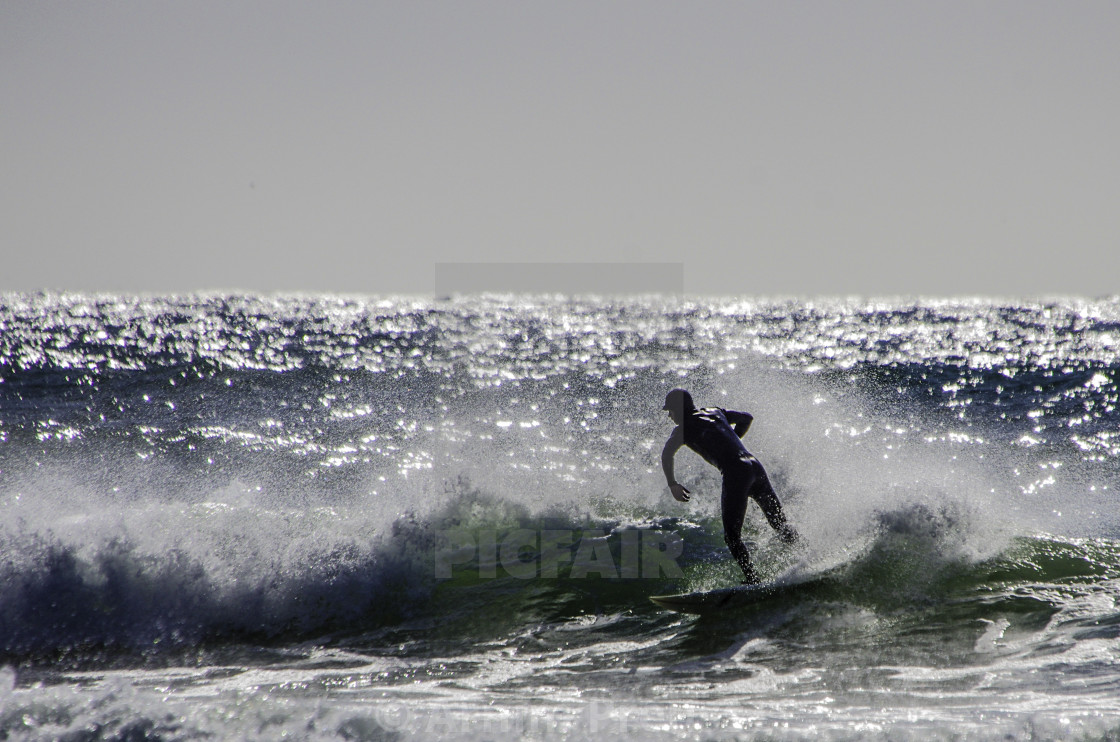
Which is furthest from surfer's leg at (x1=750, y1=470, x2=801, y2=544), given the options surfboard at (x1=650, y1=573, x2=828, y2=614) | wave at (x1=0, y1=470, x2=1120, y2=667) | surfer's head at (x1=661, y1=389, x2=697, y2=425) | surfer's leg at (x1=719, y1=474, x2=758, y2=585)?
surfer's head at (x1=661, y1=389, x2=697, y2=425)

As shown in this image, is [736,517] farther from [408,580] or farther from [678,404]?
[408,580]

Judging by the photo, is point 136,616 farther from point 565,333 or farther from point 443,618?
point 565,333

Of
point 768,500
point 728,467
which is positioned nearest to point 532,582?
point 728,467

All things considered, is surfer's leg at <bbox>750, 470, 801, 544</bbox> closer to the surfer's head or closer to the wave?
the wave

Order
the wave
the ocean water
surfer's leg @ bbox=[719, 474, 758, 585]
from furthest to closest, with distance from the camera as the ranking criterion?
surfer's leg @ bbox=[719, 474, 758, 585]
the wave
the ocean water

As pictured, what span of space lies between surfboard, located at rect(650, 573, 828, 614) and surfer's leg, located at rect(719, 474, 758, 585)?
175mm

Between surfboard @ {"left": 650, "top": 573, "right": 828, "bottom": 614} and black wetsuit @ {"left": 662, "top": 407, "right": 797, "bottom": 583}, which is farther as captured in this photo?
black wetsuit @ {"left": 662, "top": 407, "right": 797, "bottom": 583}

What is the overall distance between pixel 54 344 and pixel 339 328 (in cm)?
1991

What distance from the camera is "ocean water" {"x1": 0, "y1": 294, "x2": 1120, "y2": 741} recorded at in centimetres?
487

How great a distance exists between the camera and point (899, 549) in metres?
8.12

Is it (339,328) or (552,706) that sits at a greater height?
(339,328)

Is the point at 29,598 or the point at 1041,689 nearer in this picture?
the point at 1041,689

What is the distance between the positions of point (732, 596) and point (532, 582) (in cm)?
225

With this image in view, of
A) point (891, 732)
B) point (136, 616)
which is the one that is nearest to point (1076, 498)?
point (891, 732)
